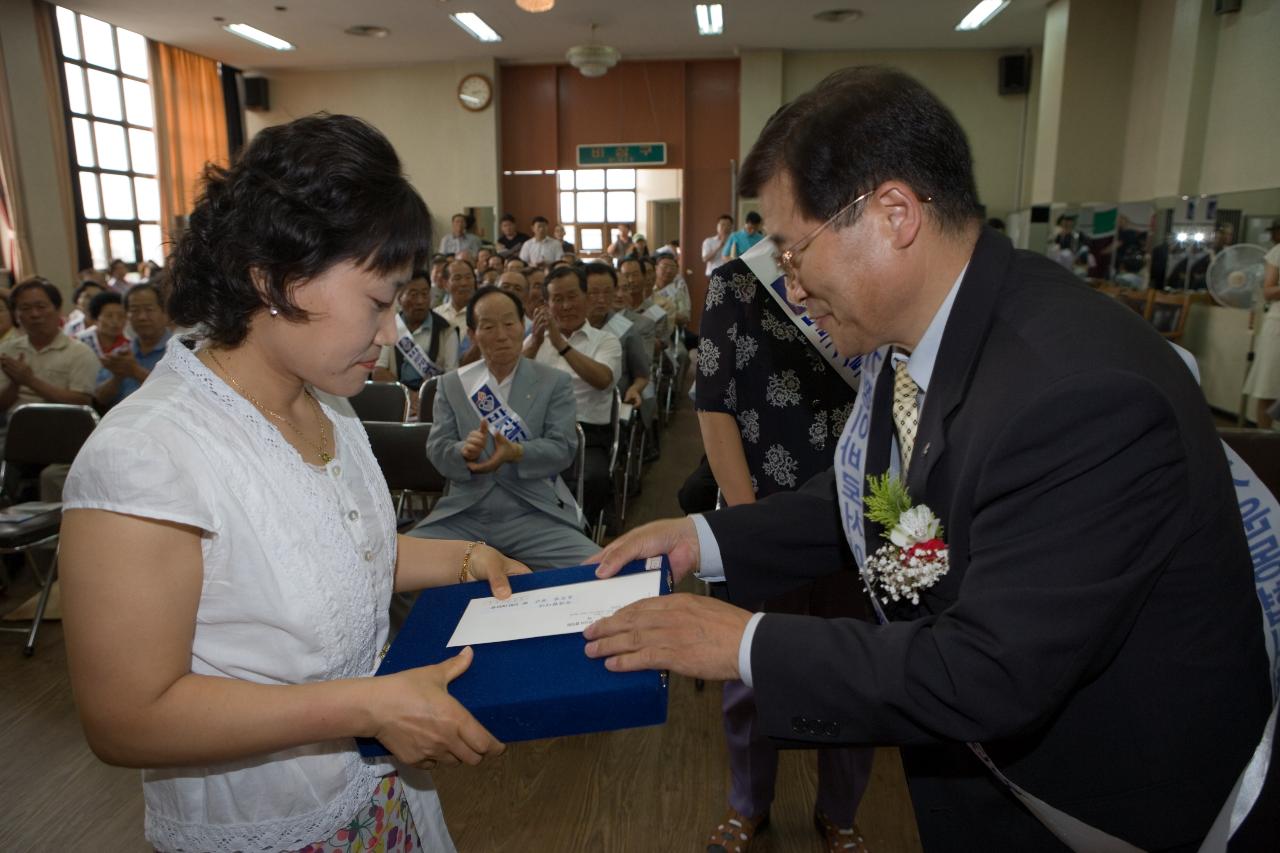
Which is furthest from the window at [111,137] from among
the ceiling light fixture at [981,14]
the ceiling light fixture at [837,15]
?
the ceiling light fixture at [981,14]

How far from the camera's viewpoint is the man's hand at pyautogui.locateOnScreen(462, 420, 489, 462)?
295cm

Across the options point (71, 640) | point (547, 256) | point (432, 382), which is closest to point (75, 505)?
point (71, 640)

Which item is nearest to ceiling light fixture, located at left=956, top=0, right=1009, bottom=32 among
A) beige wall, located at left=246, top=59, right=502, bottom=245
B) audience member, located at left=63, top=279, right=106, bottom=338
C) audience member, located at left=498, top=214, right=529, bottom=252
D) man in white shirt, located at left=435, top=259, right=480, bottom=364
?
audience member, located at left=498, top=214, right=529, bottom=252

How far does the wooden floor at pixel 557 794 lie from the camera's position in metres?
2.29

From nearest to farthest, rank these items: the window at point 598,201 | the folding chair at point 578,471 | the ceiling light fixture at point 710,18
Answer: the folding chair at point 578,471 < the ceiling light fixture at point 710,18 < the window at point 598,201

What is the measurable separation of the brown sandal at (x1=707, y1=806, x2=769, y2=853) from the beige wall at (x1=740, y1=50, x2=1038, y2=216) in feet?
38.1

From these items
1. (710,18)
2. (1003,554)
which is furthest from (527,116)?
(1003,554)

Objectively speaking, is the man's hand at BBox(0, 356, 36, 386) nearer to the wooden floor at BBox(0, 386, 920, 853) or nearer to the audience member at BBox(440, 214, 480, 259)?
the wooden floor at BBox(0, 386, 920, 853)

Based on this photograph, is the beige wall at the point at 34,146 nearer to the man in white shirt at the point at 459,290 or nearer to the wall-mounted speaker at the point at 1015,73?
the man in white shirt at the point at 459,290

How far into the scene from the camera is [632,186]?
13.6m

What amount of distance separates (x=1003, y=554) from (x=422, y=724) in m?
0.72

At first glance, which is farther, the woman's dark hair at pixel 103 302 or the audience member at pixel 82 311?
the audience member at pixel 82 311

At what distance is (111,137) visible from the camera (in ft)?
36.3

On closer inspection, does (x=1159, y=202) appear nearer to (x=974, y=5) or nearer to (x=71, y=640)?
(x=974, y=5)
